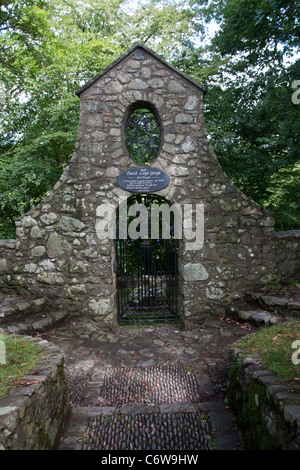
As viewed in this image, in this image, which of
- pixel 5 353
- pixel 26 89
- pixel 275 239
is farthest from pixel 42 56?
pixel 5 353

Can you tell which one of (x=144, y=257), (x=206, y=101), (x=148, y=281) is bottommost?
(x=148, y=281)

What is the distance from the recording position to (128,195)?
4965 millimetres

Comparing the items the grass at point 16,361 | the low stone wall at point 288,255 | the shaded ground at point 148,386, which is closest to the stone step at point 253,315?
the shaded ground at point 148,386

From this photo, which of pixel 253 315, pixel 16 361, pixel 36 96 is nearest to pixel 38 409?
pixel 16 361

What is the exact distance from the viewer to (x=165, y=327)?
5.29 metres

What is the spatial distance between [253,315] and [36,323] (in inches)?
122

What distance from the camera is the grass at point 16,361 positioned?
2.20 meters

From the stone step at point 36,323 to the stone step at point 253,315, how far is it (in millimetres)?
2625

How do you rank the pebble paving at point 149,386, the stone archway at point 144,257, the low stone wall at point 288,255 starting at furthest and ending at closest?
the stone archway at point 144,257
the low stone wall at point 288,255
the pebble paving at point 149,386

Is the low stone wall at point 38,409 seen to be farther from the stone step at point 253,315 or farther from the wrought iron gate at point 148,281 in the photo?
the stone step at point 253,315

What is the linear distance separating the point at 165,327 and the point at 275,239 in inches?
89.8

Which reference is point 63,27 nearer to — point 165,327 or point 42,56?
point 42,56

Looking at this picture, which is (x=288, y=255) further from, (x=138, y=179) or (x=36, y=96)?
(x=36, y=96)

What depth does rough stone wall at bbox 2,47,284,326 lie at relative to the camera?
4957mm
